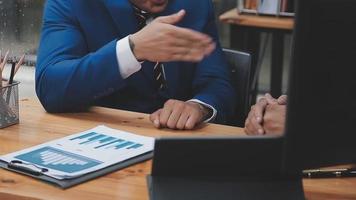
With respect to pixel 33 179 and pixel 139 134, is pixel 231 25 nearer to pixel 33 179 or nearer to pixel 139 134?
pixel 139 134

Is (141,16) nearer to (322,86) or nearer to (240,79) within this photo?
(240,79)

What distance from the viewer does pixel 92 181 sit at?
3.53 feet

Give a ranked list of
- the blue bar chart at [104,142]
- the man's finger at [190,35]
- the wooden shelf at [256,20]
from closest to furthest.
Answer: the blue bar chart at [104,142], the man's finger at [190,35], the wooden shelf at [256,20]

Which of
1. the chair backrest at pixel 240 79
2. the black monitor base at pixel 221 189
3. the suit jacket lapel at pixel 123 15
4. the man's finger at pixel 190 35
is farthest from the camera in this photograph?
the chair backrest at pixel 240 79

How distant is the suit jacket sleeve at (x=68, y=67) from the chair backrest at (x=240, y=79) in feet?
1.81

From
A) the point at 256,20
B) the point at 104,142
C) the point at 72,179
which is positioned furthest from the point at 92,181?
the point at 256,20

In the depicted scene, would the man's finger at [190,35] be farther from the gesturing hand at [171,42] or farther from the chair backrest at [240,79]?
the chair backrest at [240,79]

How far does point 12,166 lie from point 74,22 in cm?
68

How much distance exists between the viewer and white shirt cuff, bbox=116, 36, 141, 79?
1.45m

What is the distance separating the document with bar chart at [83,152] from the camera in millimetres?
1112

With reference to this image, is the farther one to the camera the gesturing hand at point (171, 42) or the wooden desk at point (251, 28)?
the wooden desk at point (251, 28)

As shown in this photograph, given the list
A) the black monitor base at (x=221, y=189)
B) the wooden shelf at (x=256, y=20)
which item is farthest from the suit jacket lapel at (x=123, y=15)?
the wooden shelf at (x=256, y=20)

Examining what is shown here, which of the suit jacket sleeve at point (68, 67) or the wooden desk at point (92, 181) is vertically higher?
the suit jacket sleeve at point (68, 67)

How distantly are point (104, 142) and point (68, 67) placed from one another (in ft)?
1.20
